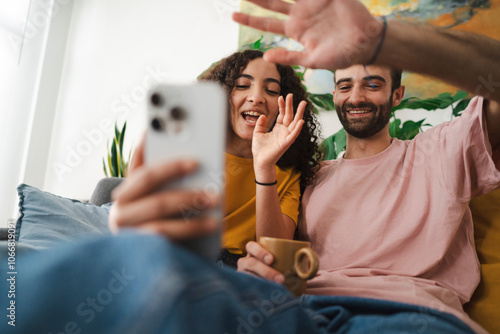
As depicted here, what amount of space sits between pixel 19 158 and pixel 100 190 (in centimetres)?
161

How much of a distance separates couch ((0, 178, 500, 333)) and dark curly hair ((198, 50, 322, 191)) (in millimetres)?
493

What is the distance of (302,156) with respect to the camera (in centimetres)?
127

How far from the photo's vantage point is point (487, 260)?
1.01 m

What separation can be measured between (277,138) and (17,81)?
242 cm

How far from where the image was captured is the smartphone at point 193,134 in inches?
13.7

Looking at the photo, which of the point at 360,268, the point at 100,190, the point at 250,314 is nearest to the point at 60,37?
the point at 100,190

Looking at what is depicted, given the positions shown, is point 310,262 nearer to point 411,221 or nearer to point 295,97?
point 411,221

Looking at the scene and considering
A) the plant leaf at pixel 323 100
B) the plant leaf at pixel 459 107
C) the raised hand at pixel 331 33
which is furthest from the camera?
the plant leaf at pixel 323 100

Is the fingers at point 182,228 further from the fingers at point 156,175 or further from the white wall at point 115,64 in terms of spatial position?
the white wall at point 115,64

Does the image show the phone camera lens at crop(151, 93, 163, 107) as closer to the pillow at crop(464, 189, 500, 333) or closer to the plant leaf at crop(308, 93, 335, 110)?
the pillow at crop(464, 189, 500, 333)

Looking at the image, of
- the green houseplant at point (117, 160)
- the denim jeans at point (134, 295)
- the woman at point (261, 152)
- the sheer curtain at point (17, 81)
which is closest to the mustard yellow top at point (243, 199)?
the woman at point (261, 152)

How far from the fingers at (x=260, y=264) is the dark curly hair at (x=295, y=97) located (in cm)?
51

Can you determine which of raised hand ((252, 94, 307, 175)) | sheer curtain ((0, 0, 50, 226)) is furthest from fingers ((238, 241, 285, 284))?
sheer curtain ((0, 0, 50, 226))

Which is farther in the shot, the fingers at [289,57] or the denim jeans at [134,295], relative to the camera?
Result: the fingers at [289,57]
